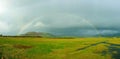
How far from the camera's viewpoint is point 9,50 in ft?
210

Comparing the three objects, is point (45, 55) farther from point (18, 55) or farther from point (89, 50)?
point (89, 50)

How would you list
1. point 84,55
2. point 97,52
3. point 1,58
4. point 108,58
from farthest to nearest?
1. point 97,52
2. point 84,55
3. point 108,58
4. point 1,58

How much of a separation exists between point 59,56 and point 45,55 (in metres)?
4.23

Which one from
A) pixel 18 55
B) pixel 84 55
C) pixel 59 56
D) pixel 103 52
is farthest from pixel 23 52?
pixel 103 52

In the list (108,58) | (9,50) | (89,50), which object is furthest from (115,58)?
(9,50)

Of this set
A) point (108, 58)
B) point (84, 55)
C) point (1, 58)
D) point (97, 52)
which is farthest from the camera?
point (97, 52)

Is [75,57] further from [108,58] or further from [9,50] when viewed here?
[9,50]

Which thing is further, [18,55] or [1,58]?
[18,55]

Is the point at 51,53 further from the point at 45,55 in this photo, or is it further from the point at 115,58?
the point at 115,58

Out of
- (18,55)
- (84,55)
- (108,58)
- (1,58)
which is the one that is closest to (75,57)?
(84,55)

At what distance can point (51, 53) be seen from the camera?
203 ft

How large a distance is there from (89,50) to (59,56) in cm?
1214

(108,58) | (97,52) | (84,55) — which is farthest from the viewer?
(97,52)

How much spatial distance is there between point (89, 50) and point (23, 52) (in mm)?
17786
